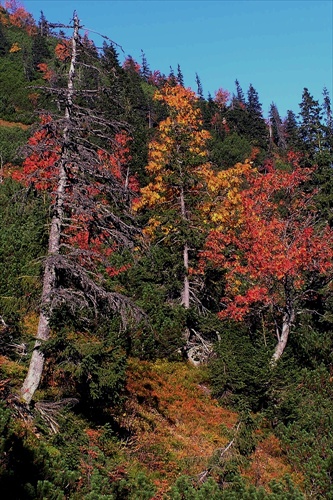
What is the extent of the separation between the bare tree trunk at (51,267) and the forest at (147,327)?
3cm

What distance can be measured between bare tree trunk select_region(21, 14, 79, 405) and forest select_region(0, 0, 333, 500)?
0.03 meters

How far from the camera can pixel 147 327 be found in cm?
1702

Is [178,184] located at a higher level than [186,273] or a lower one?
higher

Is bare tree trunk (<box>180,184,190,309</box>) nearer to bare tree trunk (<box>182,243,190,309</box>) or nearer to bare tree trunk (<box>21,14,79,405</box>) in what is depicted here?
bare tree trunk (<box>182,243,190,309</box>)

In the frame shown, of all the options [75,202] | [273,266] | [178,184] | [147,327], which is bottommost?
[147,327]

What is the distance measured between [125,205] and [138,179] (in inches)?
1226

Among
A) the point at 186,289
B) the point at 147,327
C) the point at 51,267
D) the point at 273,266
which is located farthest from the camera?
the point at 186,289

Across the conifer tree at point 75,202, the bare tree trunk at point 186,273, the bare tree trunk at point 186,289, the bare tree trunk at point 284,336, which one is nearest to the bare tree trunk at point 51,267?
the conifer tree at point 75,202

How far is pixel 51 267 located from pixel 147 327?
27.8 ft

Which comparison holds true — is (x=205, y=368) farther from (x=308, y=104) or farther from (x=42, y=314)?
(x=308, y=104)

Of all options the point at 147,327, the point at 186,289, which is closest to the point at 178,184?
the point at 186,289

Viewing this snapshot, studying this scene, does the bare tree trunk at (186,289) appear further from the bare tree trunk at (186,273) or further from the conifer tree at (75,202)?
the conifer tree at (75,202)

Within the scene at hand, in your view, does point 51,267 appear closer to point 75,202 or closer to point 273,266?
point 75,202

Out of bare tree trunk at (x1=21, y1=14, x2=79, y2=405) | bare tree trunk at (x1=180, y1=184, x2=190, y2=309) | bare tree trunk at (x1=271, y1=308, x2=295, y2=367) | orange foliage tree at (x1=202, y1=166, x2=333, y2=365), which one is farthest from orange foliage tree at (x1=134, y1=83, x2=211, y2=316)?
bare tree trunk at (x1=21, y1=14, x2=79, y2=405)
